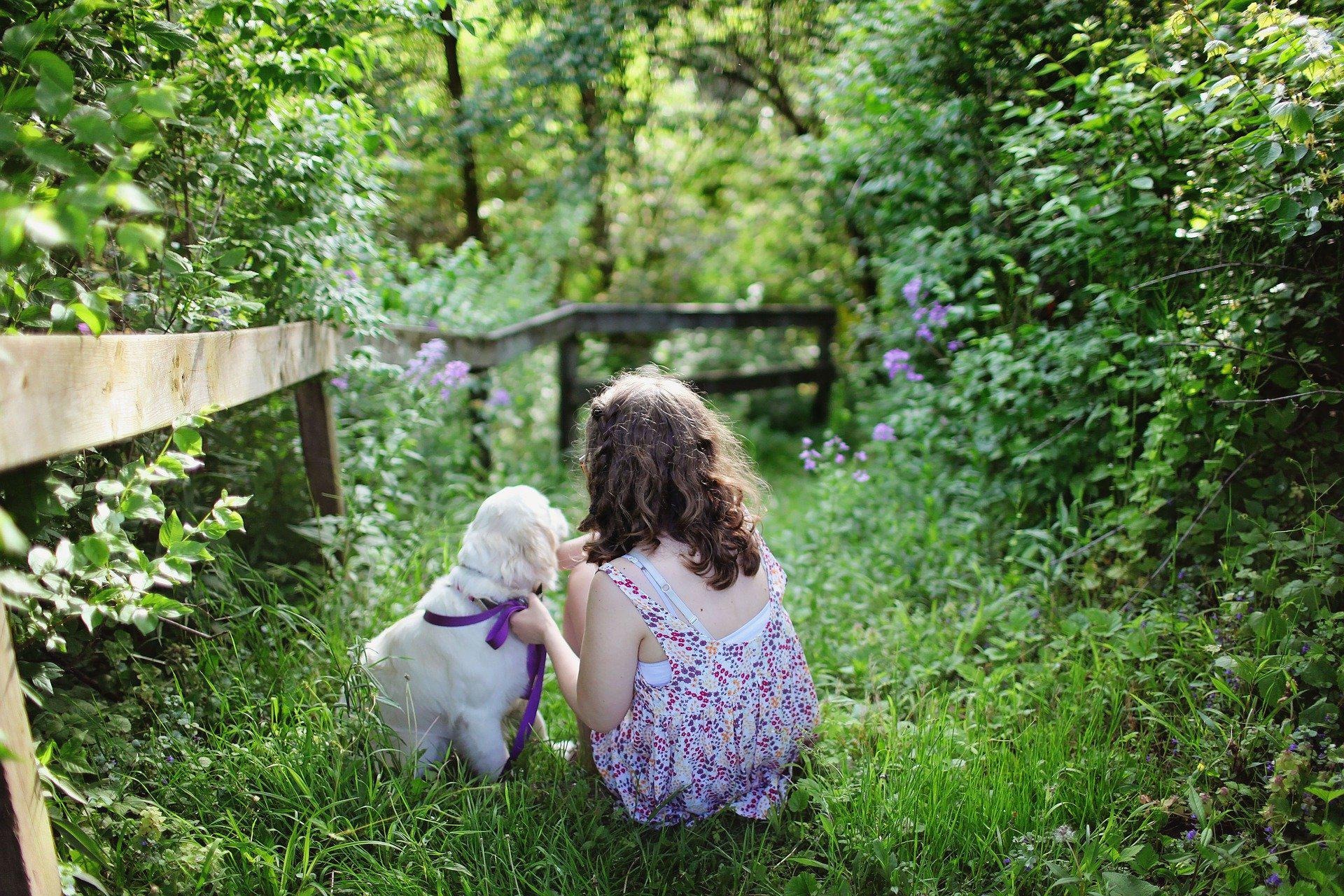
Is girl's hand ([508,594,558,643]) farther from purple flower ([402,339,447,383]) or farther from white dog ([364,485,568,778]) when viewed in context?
purple flower ([402,339,447,383])

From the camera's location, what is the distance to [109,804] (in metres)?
1.70

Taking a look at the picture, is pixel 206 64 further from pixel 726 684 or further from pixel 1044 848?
pixel 1044 848

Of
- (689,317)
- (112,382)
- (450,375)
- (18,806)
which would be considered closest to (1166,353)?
(450,375)

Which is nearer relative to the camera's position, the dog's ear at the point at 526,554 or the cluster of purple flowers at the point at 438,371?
the dog's ear at the point at 526,554

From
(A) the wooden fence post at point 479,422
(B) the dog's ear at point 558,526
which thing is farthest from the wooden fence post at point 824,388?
(B) the dog's ear at point 558,526

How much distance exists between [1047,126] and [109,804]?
10.9 feet

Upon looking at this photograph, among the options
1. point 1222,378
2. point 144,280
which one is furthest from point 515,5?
point 1222,378

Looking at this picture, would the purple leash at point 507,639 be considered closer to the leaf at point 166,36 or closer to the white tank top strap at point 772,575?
the white tank top strap at point 772,575

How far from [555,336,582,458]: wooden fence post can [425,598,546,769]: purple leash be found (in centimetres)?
292

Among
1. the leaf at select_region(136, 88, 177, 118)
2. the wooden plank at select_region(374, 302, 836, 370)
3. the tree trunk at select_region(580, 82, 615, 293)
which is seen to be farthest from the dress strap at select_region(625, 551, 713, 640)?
the tree trunk at select_region(580, 82, 615, 293)

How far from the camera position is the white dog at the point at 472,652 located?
2139 millimetres

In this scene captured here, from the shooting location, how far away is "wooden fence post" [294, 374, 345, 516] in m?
2.74

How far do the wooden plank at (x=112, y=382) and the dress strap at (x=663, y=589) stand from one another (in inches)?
38.7

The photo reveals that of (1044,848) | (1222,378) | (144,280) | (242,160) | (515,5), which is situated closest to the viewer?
(1044,848)
